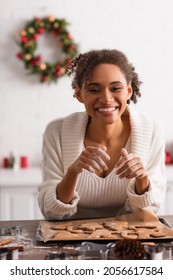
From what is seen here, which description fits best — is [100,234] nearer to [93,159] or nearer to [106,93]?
[93,159]

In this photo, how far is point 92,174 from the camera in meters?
2.19

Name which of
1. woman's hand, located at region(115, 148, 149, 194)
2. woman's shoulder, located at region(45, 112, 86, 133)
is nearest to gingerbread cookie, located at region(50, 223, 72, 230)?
woman's hand, located at region(115, 148, 149, 194)

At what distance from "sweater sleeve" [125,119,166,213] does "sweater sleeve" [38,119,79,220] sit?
22 centimetres

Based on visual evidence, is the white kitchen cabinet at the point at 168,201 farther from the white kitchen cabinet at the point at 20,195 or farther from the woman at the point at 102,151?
the woman at the point at 102,151

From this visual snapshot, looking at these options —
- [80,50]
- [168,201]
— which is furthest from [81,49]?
[168,201]

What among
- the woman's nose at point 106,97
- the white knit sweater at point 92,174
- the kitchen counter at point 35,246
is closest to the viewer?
the kitchen counter at point 35,246

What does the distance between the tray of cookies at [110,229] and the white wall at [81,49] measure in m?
2.35

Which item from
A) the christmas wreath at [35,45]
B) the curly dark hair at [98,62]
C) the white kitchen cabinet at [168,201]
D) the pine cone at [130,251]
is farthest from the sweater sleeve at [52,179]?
the christmas wreath at [35,45]

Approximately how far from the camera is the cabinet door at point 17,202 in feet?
12.5

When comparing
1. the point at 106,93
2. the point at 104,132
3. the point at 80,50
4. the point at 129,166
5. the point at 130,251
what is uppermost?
the point at 80,50

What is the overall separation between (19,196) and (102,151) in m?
2.06

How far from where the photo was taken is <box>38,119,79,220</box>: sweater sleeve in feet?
6.71

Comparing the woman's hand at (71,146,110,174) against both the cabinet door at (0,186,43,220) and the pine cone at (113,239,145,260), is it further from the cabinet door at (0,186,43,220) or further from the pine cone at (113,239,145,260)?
the cabinet door at (0,186,43,220)

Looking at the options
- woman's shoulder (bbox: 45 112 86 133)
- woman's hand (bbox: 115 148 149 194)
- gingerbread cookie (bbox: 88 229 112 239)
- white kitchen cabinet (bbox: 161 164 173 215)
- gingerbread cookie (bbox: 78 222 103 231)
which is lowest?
gingerbread cookie (bbox: 88 229 112 239)
